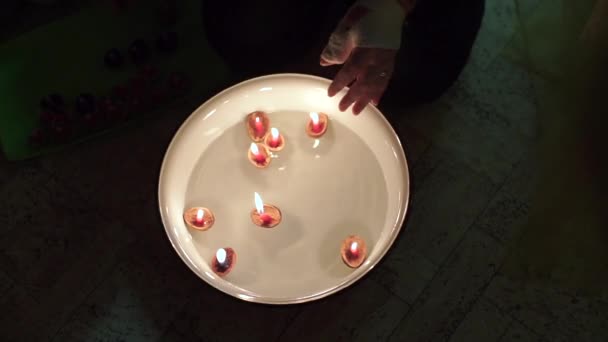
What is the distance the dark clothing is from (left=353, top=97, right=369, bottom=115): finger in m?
0.29

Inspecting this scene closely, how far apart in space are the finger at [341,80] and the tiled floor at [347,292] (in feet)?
0.97

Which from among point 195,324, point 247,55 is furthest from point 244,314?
point 247,55

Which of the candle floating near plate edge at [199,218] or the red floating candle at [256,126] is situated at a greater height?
the red floating candle at [256,126]

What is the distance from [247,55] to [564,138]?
54 cm

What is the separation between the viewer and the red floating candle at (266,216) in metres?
0.71

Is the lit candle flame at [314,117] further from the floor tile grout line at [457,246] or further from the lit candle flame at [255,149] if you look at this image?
the floor tile grout line at [457,246]

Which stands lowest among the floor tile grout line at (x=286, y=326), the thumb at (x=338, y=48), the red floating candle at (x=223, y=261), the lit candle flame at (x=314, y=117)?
the floor tile grout line at (x=286, y=326)

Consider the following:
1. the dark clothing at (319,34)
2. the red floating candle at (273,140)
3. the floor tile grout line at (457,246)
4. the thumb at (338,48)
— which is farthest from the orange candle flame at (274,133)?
the floor tile grout line at (457,246)

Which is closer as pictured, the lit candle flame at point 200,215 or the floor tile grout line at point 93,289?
the lit candle flame at point 200,215

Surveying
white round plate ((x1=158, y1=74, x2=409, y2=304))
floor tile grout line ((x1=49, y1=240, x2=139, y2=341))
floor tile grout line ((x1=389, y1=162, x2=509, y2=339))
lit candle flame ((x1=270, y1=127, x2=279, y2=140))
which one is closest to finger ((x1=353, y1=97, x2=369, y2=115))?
white round plate ((x1=158, y1=74, x2=409, y2=304))

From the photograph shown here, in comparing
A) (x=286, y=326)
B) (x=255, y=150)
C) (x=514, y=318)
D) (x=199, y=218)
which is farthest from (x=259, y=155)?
(x=514, y=318)

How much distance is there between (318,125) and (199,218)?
0.64 feet

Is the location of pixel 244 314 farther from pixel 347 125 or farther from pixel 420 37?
pixel 420 37

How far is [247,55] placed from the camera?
1.01 meters
